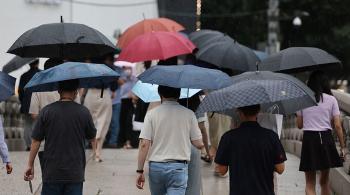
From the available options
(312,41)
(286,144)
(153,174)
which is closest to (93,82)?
(153,174)

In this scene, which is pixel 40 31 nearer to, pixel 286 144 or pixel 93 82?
pixel 93 82

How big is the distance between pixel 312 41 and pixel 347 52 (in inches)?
68.4

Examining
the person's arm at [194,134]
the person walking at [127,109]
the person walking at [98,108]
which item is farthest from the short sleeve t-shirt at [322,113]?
the person walking at [127,109]

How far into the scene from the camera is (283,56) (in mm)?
9352

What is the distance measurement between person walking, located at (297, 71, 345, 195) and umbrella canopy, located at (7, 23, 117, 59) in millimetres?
2330

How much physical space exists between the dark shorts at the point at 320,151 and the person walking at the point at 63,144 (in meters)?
3.09

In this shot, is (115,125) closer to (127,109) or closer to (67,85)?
(127,109)

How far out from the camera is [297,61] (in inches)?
364

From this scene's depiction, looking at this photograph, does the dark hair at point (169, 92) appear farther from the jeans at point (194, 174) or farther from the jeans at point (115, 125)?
the jeans at point (115, 125)

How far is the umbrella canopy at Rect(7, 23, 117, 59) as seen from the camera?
30.3ft

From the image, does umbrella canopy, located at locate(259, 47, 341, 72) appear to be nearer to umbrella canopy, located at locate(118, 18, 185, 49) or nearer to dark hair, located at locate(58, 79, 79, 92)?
dark hair, located at locate(58, 79, 79, 92)

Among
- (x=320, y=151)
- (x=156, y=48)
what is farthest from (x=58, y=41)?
(x=320, y=151)

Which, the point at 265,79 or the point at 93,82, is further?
the point at 93,82

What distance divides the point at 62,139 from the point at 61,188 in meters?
0.43
